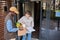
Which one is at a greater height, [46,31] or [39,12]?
[39,12]

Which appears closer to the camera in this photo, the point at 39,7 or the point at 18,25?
the point at 18,25

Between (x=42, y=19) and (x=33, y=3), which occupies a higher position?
(x=33, y=3)

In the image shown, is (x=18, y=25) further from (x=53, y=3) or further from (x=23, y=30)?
(x=53, y=3)

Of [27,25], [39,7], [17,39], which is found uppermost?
[39,7]

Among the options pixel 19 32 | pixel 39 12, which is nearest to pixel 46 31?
pixel 39 12

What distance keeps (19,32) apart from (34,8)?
1862 millimetres

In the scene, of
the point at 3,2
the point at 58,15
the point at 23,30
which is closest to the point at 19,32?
the point at 23,30

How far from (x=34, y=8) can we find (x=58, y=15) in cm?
97

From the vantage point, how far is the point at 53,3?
8.57 m

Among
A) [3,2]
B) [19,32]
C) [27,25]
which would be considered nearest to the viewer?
[19,32]

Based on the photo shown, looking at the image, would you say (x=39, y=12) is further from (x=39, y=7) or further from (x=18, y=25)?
(x=18, y=25)

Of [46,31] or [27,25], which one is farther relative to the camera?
[46,31]

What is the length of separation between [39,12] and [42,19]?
0.29 metres

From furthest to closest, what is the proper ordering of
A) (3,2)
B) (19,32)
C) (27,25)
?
(3,2), (27,25), (19,32)
